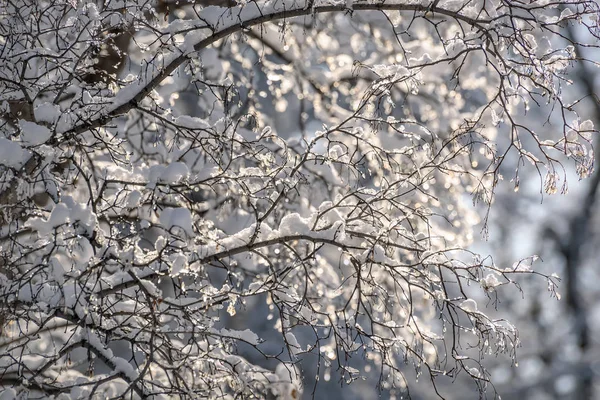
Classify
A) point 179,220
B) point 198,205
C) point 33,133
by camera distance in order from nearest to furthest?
point 179,220, point 33,133, point 198,205

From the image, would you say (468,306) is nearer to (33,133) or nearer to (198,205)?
(198,205)

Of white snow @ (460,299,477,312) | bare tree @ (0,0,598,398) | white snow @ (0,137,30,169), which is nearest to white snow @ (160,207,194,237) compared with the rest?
bare tree @ (0,0,598,398)

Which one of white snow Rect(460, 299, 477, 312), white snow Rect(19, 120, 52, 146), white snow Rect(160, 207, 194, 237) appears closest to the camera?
white snow Rect(160, 207, 194, 237)

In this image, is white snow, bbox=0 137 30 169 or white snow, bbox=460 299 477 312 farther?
white snow, bbox=460 299 477 312

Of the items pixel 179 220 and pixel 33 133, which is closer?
pixel 179 220

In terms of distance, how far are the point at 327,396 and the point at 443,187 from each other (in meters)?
8.00

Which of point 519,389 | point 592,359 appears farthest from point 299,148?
point 519,389

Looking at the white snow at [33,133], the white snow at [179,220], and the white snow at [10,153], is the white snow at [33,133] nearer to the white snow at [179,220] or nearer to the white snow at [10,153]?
the white snow at [10,153]

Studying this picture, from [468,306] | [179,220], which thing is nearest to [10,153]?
[179,220]

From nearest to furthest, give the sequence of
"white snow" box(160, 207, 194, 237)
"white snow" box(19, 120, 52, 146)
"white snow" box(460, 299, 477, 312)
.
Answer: "white snow" box(160, 207, 194, 237) → "white snow" box(19, 120, 52, 146) → "white snow" box(460, 299, 477, 312)

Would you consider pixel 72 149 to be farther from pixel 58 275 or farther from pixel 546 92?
pixel 546 92

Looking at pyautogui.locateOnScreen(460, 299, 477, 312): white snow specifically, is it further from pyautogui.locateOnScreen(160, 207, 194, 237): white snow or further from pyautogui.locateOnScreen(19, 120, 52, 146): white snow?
pyautogui.locateOnScreen(19, 120, 52, 146): white snow

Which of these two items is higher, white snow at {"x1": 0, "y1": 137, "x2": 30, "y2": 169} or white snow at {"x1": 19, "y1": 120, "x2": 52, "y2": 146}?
white snow at {"x1": 19, "y1": 120, "x2": 52, "y2": 146}

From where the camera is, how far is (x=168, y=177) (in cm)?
301
